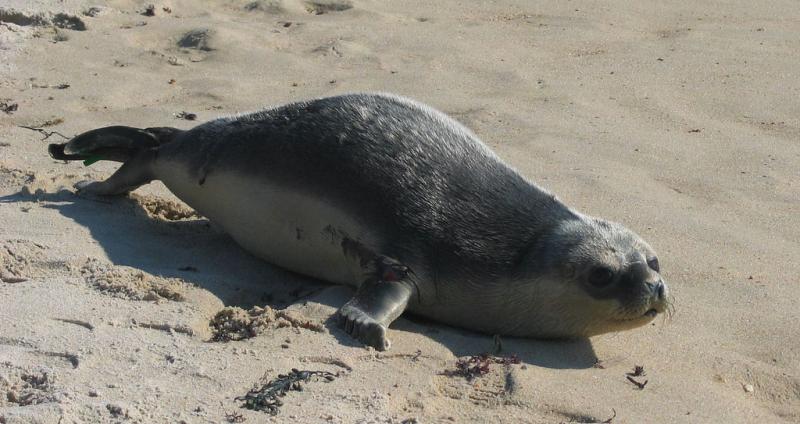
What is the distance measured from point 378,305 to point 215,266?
0.90 m

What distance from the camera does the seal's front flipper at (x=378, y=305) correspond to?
432 centimetres

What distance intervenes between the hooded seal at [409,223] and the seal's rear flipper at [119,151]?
245mm

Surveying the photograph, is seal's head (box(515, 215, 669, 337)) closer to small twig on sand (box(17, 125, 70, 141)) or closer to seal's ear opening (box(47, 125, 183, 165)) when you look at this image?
seal's ear opening (box(47, 125, 183, 165))

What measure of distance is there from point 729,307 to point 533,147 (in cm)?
205

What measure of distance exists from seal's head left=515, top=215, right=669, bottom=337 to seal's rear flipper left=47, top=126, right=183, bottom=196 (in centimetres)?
195

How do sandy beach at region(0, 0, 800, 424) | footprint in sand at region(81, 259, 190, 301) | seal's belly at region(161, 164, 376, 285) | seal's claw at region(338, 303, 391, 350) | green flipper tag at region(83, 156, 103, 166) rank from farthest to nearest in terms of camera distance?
green flipper tag at region(83, 156, 103, 166) → seal's belly at region(161, 164, 376, 285) → footprint in sand at region(81, 259, 190, 301) → seal's claw at region(338, 303, 391, 350) → sandy beach at region(0, 0, 800, 424)

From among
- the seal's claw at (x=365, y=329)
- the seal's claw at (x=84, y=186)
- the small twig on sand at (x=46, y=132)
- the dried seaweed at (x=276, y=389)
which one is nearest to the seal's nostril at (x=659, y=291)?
the seal's claw at (x=365, y=329)

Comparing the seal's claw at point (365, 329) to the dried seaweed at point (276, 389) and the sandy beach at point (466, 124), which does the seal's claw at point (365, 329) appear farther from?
the dried seaweed at point (276, 389)

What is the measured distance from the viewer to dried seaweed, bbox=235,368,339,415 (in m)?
3.67

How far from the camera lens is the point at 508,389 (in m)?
4.06

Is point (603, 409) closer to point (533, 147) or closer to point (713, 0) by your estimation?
point (533, 147)

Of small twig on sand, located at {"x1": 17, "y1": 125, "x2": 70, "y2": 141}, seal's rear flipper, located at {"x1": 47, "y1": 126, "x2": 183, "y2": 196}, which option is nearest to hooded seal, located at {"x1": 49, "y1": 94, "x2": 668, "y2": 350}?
seal's rear flipper, located at {"x1": 47, "y1": 126, "x2": 183, "y2": 196}

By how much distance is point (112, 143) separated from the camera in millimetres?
5828

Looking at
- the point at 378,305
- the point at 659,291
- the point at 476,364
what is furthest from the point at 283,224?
the point at 659,291
